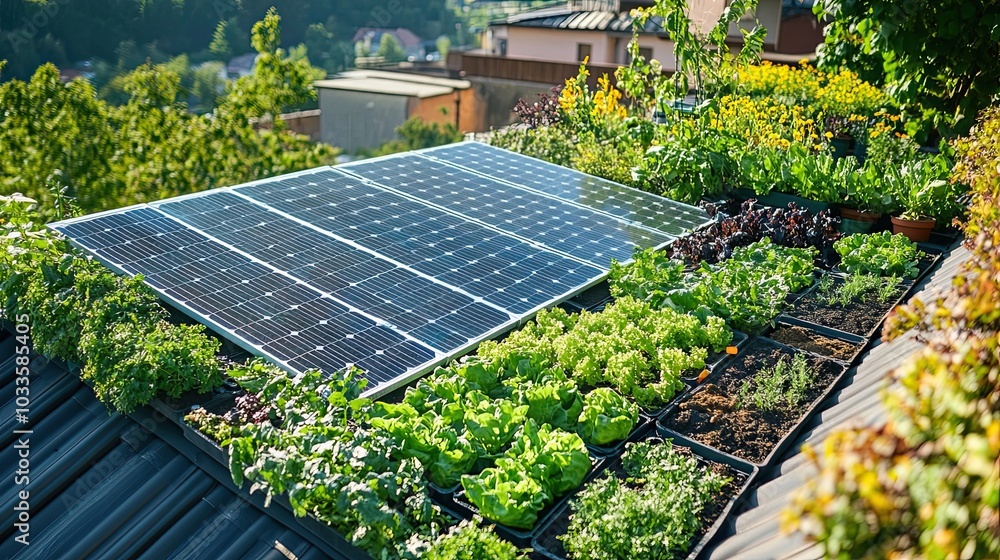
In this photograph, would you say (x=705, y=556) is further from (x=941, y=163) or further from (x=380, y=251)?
(x=941, y=163)

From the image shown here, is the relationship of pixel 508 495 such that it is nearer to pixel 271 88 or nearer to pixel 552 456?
pixel 552 456

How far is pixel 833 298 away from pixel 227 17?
31.9m

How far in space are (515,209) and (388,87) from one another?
51.8 meters

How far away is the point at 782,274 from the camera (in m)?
9.39

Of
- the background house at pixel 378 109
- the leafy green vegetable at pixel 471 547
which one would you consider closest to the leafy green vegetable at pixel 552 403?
the leafy green vegetable at pixel 471 547

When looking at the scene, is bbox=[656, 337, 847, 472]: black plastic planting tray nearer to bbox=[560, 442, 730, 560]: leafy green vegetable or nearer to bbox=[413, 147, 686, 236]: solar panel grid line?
bbox=[560, 442, 730, 560]: leafy green vegetable

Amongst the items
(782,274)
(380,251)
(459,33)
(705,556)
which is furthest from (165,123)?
(459,33)

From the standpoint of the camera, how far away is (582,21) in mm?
51406

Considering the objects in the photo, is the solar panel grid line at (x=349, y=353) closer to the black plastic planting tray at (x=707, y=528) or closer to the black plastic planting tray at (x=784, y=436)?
the black plastic planting tray at (x=707, y=528)

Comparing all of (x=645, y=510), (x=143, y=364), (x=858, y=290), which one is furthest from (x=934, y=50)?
(x=143, y=364)

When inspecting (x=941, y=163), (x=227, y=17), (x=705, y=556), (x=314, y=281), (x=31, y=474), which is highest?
(x=227, y=17)

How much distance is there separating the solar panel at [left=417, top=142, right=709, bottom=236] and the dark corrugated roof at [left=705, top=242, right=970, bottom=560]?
4.35 meters

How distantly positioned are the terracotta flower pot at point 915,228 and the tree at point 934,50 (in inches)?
135

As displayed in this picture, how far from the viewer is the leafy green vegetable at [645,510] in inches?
205
